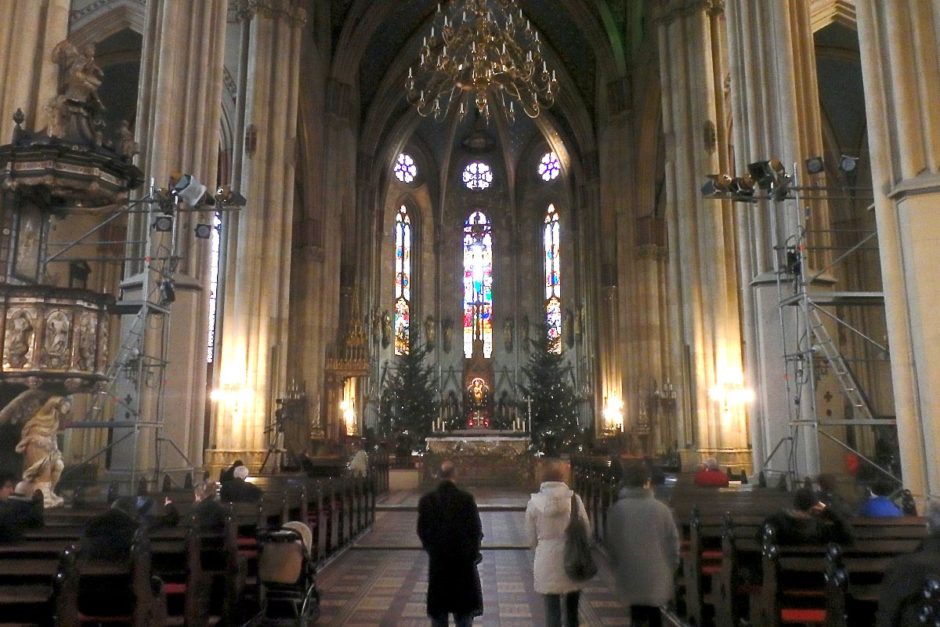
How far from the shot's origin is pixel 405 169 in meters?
38.2

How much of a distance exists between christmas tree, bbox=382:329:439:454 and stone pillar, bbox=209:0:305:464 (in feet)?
44.6

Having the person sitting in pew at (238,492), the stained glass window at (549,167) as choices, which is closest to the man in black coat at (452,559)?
the person sitting in pew at (238,492)

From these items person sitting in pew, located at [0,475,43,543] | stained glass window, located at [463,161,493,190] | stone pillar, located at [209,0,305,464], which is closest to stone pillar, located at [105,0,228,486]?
stone pillar, located at [209,0,305,464]

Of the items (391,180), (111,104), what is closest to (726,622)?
(111,104)

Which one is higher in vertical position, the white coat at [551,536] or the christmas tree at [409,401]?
the christmas tree at [409,401]

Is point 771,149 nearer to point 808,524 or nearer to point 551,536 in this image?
point 808,524

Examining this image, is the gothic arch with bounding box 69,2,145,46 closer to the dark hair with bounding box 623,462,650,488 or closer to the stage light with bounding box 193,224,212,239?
the stage light with bounding box 193,224,212,239

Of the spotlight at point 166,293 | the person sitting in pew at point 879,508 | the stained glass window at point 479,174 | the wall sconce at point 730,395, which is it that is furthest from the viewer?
the stained glass window at point 479,174

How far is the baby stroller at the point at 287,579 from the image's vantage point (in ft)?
21.3

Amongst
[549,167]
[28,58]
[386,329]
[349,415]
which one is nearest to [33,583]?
[28,58]

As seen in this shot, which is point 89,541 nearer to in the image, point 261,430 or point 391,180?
point 261,430

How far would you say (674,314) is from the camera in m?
18.5

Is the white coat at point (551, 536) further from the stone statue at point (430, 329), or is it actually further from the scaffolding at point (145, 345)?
the stone statue at point (430, 329)

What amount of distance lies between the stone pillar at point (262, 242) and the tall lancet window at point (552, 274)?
2056 centimetres
